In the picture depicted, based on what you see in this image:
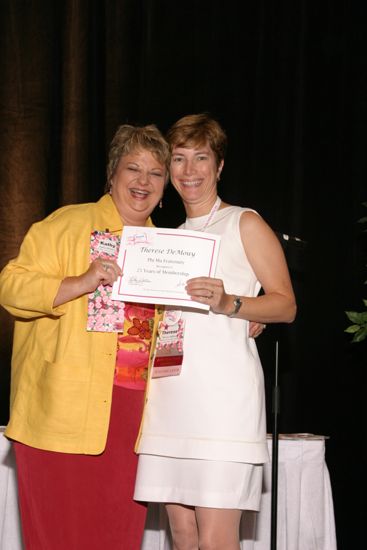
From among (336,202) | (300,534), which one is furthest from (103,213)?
(336,202)

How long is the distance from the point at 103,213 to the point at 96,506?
3.14ft

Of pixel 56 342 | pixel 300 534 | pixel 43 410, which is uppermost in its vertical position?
pixel 56 342

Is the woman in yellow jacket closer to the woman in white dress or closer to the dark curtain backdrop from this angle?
the woman in white dress

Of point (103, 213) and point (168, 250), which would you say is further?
point (103, 213)

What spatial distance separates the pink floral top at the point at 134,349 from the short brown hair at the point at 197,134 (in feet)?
1.83

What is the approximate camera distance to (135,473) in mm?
2580

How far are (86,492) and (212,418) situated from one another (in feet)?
1.64

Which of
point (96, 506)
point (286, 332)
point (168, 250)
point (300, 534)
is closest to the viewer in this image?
point (168, 250)

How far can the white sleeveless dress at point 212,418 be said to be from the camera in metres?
2.31

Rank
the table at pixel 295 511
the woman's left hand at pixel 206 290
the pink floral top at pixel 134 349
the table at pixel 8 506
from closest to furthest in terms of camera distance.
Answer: the woman's left hand at pixel 206 290
the pink floral top at pixel 134 349
the table at pixel 8 506
the table at pixel 295 511

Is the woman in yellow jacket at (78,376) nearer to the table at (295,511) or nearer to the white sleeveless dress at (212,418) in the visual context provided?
the white sleeveless dress at (212,418)

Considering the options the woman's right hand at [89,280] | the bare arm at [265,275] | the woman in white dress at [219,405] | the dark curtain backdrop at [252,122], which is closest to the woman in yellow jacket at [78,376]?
the woman's right hand at [89,280]

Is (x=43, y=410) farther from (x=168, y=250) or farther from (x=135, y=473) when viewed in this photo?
(x=168, y=250)

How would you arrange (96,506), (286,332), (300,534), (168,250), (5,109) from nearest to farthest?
(168,250) < (96,506) < (300,534) < (5,109) < (286,332)
